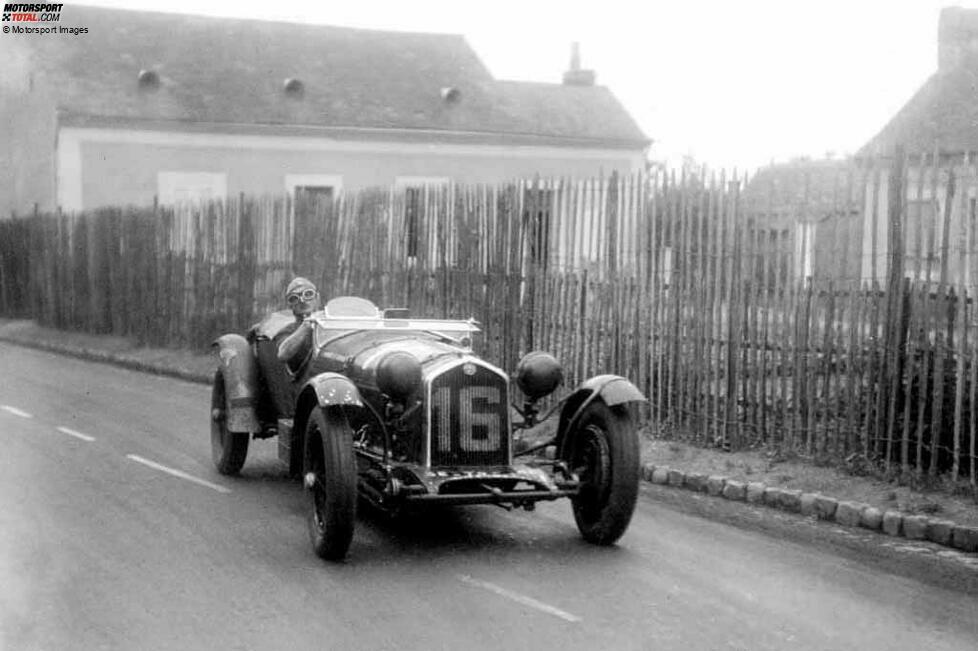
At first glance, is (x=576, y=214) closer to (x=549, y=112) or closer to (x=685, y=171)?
(x=685, y=171)

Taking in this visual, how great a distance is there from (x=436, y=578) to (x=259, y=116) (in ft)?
79.3

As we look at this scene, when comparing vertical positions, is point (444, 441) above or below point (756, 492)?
above

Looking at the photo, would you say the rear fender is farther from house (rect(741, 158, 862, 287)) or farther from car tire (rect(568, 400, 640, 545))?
house (rect(741, 158, 862, 287))

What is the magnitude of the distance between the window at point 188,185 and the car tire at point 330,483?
22.1m

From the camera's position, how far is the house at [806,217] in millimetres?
9320

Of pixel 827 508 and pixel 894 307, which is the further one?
pixel 894 307

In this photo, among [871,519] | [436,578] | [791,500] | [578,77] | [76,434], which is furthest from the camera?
[578,77]

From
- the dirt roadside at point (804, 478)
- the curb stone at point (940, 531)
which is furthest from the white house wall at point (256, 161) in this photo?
the curb stone at point (940, 531)

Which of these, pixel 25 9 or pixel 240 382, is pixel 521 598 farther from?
pixel 25 9

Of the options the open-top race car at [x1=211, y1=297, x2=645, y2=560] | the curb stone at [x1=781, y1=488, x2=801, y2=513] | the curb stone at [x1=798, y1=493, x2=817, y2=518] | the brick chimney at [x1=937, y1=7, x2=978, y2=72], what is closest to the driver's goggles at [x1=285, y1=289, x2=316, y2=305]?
the open-top race car at [x1=211, y1=297, x2=645, y2=560]

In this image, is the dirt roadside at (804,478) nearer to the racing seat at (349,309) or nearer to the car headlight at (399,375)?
the racing seat at (349,309)

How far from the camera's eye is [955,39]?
2464 cm

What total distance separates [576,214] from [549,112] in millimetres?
22122

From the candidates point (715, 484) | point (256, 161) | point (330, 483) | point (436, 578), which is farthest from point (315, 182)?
point (436, 578)
